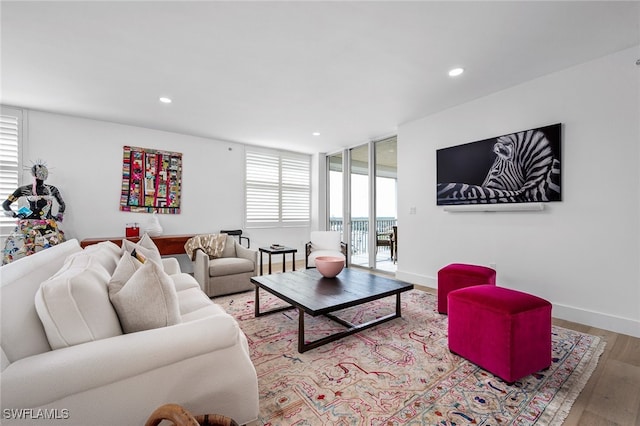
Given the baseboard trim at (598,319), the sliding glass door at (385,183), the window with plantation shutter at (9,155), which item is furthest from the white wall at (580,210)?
the window with plantation shutter at (9,155)

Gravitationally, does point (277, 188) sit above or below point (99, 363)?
above

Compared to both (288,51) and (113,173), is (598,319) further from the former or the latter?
(113,173)

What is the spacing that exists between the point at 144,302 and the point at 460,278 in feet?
9.24

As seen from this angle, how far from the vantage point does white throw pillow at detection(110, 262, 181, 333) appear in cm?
134

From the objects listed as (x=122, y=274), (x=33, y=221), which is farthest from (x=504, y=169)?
(x=33, y=221)

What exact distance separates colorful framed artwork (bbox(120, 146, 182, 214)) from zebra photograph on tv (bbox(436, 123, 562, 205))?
4440 millimetres

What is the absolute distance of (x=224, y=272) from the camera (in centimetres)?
372

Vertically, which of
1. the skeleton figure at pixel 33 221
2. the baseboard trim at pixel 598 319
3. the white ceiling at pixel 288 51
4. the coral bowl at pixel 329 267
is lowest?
the baseboard trim at pixel 598 319

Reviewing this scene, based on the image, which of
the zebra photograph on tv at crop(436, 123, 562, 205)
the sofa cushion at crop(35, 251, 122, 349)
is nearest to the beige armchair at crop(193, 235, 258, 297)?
the sofa cushion at crop(35, 251, 122, 349)

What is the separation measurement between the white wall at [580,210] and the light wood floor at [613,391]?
47 cm

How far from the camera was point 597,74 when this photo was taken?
2.64 metres

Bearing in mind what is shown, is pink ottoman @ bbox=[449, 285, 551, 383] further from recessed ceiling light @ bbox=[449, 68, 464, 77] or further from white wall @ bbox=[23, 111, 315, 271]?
white wall @ bbox=[23, 111, 315, 271]

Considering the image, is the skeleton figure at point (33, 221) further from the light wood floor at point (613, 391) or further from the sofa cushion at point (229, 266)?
the light wood floor at point (613, 391)

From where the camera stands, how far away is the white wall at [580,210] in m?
2.49
